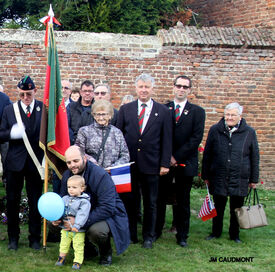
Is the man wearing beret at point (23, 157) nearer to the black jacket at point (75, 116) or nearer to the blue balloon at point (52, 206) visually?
the black jacket at point (75, 116)

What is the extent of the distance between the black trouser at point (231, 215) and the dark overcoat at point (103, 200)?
65.6 inches

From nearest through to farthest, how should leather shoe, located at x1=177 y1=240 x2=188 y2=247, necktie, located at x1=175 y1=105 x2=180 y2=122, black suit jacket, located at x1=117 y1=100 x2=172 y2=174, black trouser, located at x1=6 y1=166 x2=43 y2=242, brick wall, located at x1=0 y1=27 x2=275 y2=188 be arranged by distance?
black trouser, located at x1=6 y1=166 x2=43 y2=242 < black suit jacket, located at x1=117 y1=100 x2=172 y2=174 < leather shoe, located at x1=177 y1=240 x2=188 y2=247 < necktie, located at x1=175 y1=105 x2=180 y2=122 < brick wall, located at x1=0 y1=27 x2=275 y2=188

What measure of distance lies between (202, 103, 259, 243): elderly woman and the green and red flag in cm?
190

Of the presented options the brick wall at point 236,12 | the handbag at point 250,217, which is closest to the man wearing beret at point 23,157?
the handbag at point 250,217

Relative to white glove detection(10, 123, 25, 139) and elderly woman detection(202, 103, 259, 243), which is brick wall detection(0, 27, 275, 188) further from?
white glove detection(10, 123, 25, 139)

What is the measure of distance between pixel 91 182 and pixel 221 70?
17.6 ft

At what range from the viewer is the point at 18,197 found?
4918mm

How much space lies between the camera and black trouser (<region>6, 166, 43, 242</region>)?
4859mm

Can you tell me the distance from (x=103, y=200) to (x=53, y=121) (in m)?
1.01

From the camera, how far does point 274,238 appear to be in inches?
229

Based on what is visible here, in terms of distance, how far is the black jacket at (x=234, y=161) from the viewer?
543 cm

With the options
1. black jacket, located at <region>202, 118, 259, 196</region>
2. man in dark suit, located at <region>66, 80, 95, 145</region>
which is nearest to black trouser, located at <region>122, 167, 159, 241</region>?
black jacket, located at <region>202, 118, 259, 196</region>

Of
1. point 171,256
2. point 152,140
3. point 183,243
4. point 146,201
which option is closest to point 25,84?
point 152,140

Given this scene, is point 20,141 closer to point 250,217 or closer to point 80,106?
point 80,106
